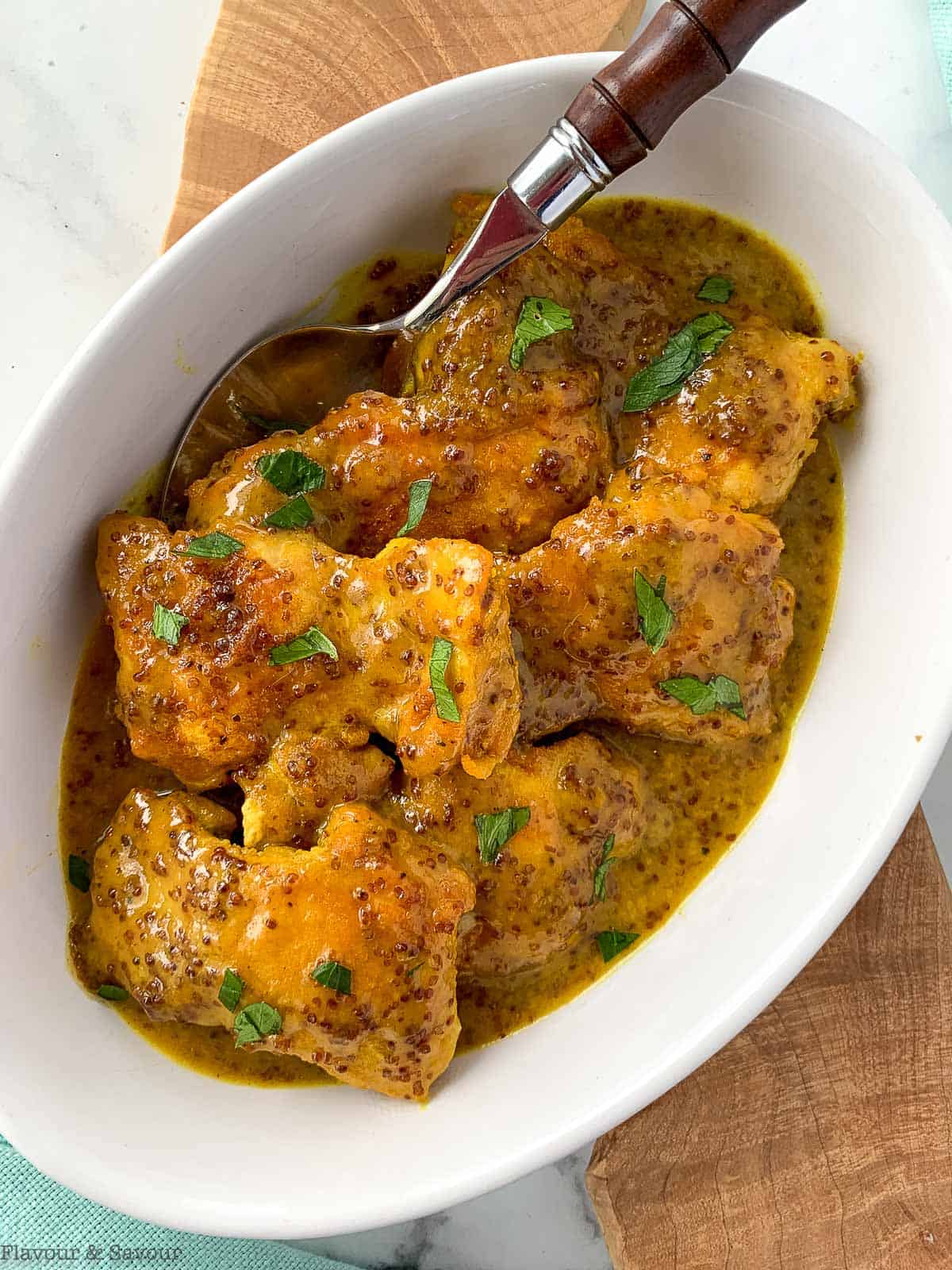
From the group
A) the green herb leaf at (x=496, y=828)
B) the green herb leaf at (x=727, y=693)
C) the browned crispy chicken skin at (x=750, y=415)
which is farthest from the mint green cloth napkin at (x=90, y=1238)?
the browned crispy chicken skin at (x=750, y=415)

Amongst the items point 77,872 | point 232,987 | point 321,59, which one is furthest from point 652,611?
point 321,59

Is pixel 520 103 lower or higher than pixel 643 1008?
higher

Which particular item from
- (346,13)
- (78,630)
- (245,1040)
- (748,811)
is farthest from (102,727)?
(346,13)

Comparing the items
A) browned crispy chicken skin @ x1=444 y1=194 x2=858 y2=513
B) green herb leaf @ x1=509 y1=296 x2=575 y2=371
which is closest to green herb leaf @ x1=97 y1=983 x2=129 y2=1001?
browned crispy chicken skin @ x1=444 y1=194 x2=858 y2=513

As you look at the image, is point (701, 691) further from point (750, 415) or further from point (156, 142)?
point (156, 142)

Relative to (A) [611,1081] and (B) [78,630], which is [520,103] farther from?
(A) [611,1081]

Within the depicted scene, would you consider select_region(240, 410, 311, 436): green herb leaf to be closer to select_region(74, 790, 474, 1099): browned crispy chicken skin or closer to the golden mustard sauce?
the golden mustard sauce

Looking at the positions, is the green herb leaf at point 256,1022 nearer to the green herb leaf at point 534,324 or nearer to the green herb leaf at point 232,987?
the green herb leaf at point 232,987
